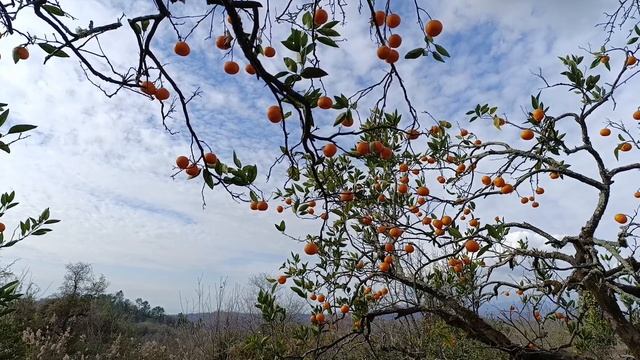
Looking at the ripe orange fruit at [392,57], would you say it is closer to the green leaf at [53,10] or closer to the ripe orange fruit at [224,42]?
the ripe orange fruit at [224,42]

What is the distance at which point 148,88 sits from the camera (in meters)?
1.68

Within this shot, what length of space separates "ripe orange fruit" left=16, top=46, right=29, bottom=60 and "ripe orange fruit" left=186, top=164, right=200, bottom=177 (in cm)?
93

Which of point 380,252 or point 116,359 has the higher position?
point 380,252

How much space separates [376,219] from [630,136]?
225 centimetres

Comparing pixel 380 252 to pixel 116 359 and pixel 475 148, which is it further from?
pixel 116 359

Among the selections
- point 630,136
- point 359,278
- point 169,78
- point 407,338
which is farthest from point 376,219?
point 407,338

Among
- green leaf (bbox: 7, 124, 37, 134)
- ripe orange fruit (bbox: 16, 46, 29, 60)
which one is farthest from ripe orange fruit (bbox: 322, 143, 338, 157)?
ripe orange fruit (bbox: 16, 46, 29, 60)

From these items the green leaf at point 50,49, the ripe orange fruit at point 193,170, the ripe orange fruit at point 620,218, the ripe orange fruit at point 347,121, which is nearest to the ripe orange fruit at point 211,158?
the ripe orange fruit at point 193,170

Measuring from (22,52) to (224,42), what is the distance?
0.85 metres

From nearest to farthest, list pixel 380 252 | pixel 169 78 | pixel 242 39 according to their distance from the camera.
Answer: pixel 242 39, pixel 169 78, pixel 380 252

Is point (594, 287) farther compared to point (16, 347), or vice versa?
point (16, 347)

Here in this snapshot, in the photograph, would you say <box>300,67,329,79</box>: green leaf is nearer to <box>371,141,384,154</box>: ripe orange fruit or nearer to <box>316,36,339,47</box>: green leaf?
<box>316,36,339,47</box>: green leaf

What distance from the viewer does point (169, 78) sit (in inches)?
57.2

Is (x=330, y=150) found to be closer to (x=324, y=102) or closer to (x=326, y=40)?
(x=324, y=102)
